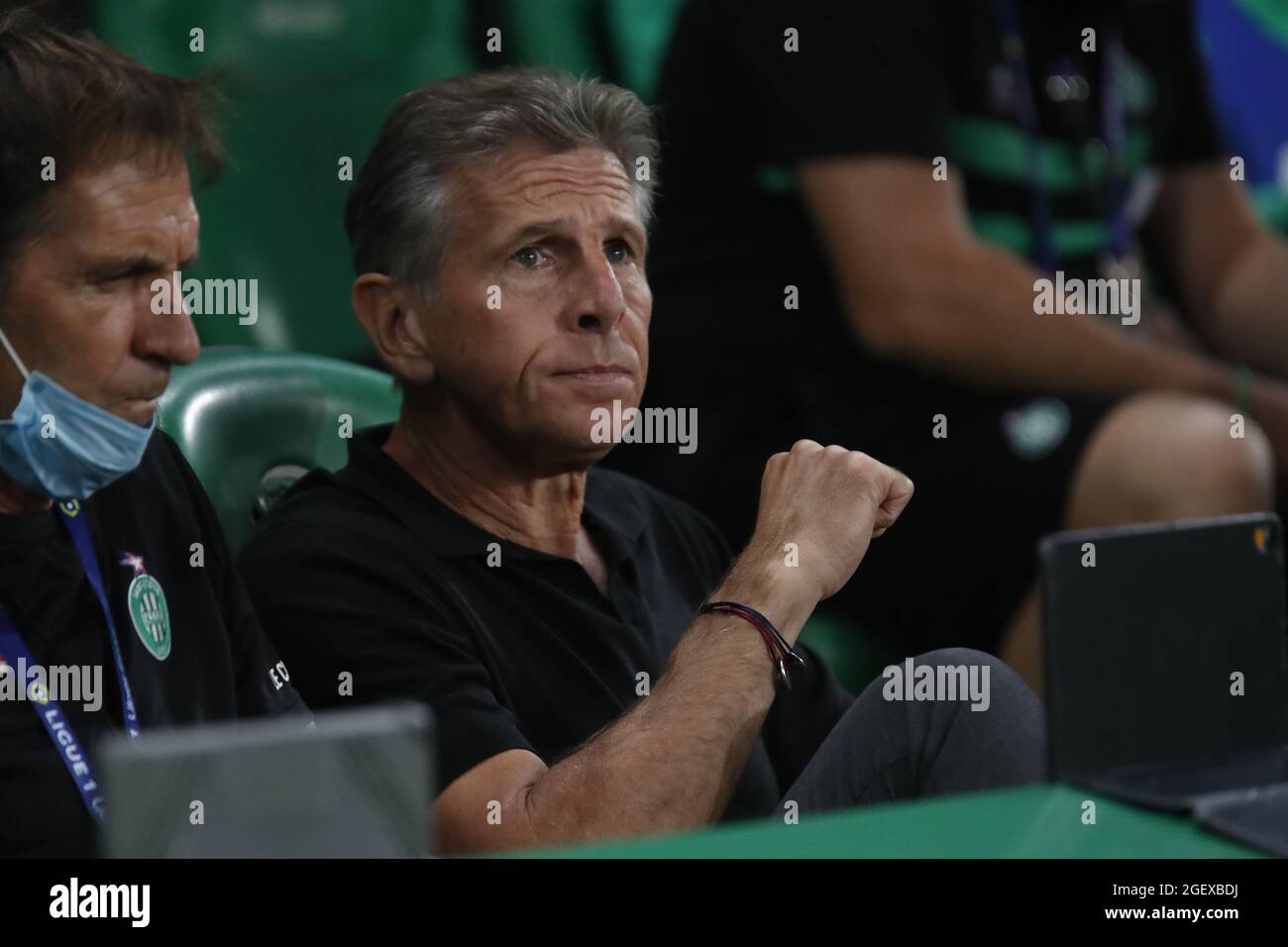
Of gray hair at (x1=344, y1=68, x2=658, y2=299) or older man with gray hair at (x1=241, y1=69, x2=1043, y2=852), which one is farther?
gray hair at (x1=344, y1=68, x2=658, y2=299)

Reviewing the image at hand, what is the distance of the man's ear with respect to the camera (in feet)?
4.64

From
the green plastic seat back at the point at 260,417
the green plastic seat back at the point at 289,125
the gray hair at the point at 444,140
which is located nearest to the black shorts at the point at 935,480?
the green plastic seat back at the point at 289,125

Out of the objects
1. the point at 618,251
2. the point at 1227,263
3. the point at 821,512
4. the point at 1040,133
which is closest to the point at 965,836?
the point at 821,512

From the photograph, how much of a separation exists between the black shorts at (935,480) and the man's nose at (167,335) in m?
0.85

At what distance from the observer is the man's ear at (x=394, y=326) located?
1413 millimetres

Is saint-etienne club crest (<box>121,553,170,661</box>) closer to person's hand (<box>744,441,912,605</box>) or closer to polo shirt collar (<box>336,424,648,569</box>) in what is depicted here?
polo shirt collar (<box>336,424,648,569</box>)

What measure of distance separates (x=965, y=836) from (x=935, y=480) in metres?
1.19

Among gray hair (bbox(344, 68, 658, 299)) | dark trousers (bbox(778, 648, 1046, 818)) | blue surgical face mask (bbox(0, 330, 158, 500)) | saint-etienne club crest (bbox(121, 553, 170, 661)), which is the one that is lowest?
dark trousers (bbox(778, 648, 1046, 818))

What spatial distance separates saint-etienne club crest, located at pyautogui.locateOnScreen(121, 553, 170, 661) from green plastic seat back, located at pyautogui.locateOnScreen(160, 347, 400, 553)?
0.75 feet

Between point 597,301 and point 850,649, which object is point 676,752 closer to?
point 597,301

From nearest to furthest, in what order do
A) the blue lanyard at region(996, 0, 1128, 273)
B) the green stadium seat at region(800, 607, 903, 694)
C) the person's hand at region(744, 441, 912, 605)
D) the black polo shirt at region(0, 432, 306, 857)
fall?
the black polo shirt at region(0, 432, 306, 857) < the person's hand at region(744, 441, 912, 605) < the green stadium seat at region(800, 607, 903, 694) < the blue lanyard at region(996, 0, 1128, 273)

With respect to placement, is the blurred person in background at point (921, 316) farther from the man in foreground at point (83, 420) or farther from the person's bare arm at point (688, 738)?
the man in foreground at point (83, 420)

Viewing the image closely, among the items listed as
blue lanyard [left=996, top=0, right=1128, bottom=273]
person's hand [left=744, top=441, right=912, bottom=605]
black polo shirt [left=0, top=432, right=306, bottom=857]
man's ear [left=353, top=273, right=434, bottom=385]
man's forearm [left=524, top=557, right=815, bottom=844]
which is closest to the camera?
black polo shirt [left=0, top=432, right=306, bottom=857]

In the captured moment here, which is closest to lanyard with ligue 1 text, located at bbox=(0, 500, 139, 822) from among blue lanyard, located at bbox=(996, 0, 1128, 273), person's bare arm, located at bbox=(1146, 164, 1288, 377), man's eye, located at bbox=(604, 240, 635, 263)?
man's eye, located at bbox=(604, 240, 635, 263)
